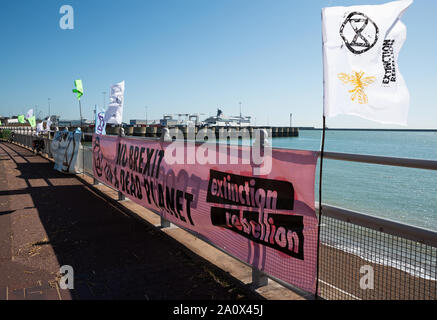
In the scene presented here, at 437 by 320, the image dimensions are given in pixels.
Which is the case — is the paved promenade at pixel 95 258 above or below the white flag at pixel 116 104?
below

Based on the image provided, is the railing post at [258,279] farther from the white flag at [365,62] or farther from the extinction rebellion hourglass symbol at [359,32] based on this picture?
the extinction rebellion hourglass symbol at [359,32]

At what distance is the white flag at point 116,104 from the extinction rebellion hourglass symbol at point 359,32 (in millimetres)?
7459

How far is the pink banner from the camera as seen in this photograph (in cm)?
289

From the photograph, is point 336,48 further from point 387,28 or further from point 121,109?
point 121,109

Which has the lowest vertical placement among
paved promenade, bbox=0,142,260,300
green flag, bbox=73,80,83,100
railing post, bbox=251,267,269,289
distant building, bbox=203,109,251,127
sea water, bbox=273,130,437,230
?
sea water, bbox=273,130,437,230

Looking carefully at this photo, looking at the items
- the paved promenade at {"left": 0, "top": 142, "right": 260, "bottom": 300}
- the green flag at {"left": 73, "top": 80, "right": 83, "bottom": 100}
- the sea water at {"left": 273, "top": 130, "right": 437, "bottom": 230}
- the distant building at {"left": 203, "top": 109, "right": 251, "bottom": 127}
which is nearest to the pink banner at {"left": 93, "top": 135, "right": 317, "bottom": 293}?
the paved promenade at {"left": 0, "top": 142, "right": 260, "bottom": 300}

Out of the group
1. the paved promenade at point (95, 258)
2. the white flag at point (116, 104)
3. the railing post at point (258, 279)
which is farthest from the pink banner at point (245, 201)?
the white flag at point (116, 104)

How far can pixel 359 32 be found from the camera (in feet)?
9.13

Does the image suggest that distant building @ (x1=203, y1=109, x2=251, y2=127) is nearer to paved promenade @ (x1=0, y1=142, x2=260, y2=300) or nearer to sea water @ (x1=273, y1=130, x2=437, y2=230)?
sea water @ (x1=273, y1=130, x2=437, y2=230)

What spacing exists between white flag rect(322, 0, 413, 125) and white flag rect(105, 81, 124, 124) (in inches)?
290

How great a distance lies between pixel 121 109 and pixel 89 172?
2.64m

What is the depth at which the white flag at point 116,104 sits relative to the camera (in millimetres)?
9250
